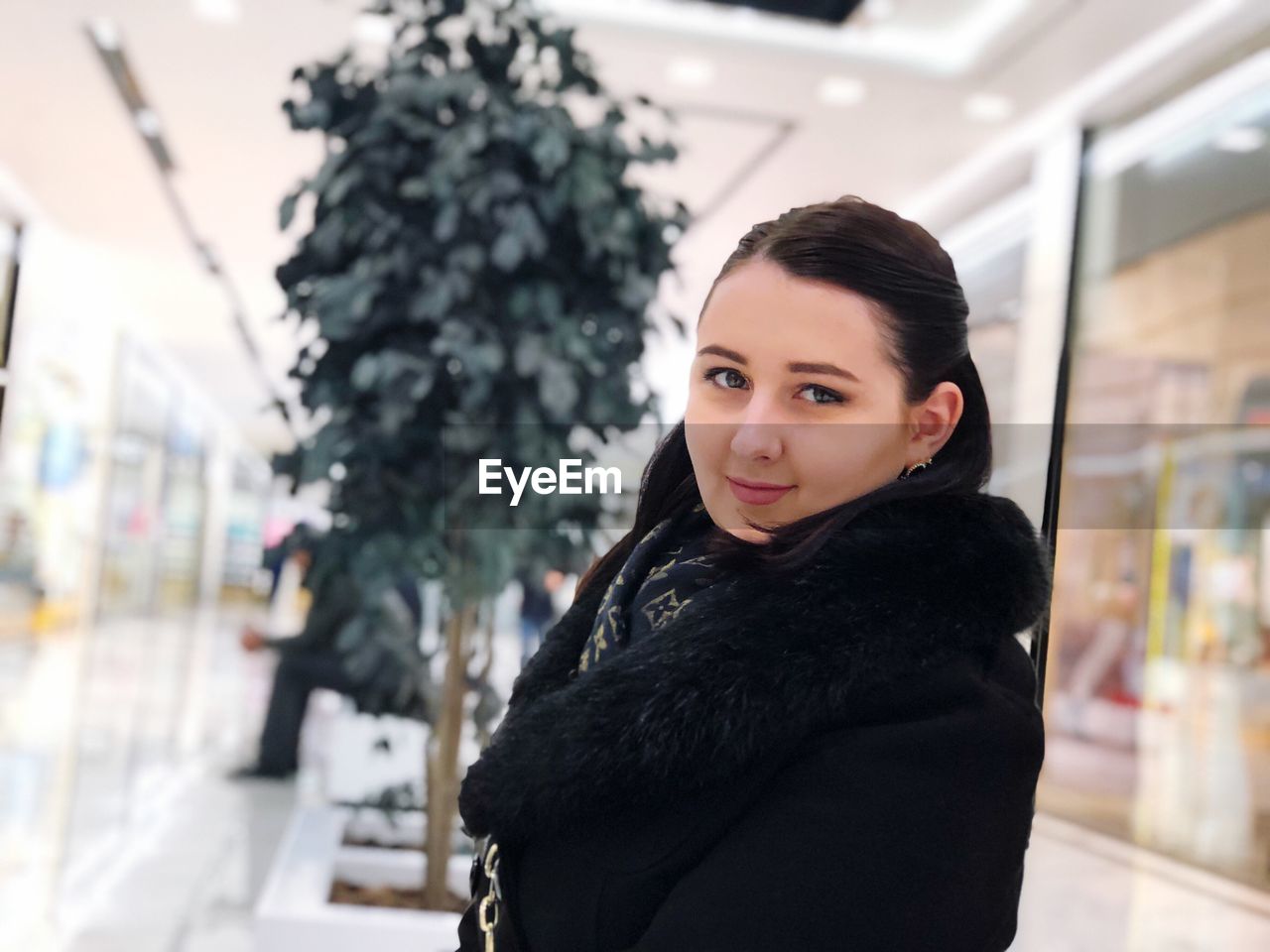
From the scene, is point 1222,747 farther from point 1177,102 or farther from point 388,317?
point 388,317

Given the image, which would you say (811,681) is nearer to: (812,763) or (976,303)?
(812,763)

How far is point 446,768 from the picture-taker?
299 centimetres

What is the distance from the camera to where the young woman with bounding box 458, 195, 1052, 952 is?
2.56 ft

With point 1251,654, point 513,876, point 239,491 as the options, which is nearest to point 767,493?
point 513,876

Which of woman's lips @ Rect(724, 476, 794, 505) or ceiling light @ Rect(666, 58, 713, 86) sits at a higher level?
ceiling light @ Rect(666, 58, 713, 86)

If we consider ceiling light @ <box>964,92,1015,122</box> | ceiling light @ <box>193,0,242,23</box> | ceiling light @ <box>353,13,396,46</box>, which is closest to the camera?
ceiling light @ <box>193,0,242,23</box>

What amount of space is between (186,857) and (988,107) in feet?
15.8

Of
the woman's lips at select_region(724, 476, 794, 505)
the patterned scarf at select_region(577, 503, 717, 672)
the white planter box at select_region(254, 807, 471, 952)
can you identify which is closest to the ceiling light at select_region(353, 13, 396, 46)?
the white planter box at select_region(254, 807, 471, 952)

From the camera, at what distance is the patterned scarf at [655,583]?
96cm

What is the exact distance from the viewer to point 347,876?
11.0 ft

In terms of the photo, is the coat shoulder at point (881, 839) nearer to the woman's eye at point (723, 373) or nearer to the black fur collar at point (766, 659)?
the black fur collar at point (766, 659)

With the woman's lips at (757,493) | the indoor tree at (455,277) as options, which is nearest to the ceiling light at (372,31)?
the indoor tree at (455,277)

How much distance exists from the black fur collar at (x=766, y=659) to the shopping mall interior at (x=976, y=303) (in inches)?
65.9

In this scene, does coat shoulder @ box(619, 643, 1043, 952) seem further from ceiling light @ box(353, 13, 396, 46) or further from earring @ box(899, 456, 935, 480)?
ceiling light @ box(353, 13, 396, 46)
